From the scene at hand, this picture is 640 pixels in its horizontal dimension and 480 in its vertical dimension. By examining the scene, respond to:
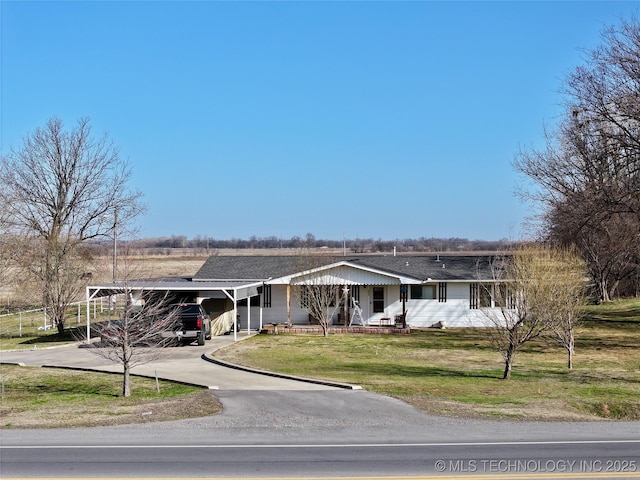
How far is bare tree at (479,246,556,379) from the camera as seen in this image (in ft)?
68.8

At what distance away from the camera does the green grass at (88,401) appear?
1451cm

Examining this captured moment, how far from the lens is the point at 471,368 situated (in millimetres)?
23391

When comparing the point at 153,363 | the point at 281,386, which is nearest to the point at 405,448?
the point at 281,386

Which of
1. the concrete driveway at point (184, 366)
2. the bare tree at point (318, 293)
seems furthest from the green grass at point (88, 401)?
the bare tree at point (318, 293)

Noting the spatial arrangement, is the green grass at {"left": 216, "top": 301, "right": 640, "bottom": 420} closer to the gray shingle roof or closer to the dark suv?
the dark suv

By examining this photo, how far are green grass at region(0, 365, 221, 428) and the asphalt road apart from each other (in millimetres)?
727

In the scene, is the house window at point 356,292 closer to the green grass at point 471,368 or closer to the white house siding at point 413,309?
the white house siding at point 413,309

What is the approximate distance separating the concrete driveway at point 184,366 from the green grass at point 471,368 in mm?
1227

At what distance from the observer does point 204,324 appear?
94.2 ft

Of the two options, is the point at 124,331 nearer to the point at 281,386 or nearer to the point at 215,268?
the point at 281,386

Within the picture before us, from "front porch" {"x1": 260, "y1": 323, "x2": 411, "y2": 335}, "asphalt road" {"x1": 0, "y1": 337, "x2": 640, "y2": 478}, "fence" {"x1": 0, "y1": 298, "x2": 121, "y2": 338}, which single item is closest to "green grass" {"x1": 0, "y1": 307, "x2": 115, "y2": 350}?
"fence" {"x1": 0, "y1": 298, "x2": 121, "y2": 338}

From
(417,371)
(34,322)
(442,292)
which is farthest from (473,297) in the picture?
(34,322)

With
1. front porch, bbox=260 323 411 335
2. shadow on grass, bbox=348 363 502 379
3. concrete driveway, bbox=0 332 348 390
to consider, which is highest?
front porch, bbox=260 323 411 335

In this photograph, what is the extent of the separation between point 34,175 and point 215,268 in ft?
37.5
